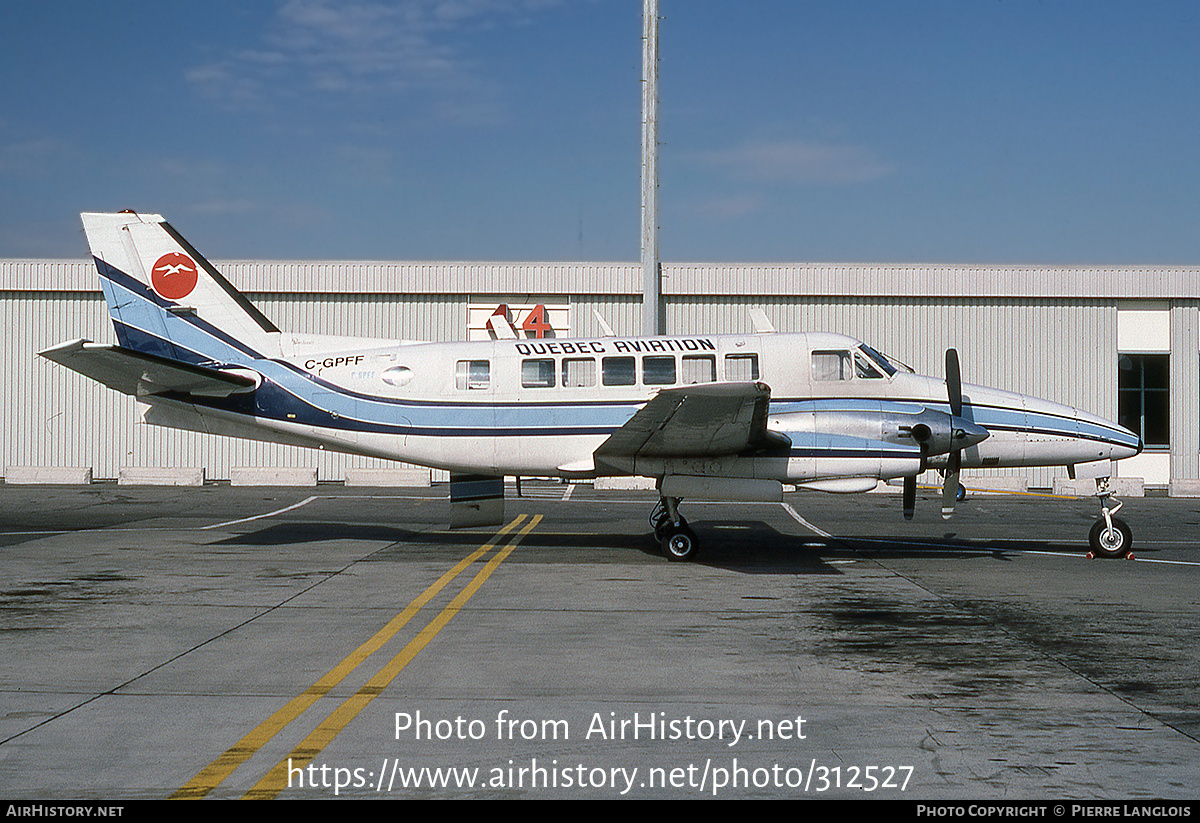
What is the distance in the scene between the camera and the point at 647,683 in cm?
776

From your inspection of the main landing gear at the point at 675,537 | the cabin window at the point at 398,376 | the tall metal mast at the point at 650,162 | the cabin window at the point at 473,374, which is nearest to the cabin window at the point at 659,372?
the main landing gear at the point at 675,537

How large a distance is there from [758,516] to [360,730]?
17.2 metres

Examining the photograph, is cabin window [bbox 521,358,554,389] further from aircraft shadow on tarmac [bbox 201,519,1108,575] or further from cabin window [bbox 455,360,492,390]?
aircraft shadow on tarmac [bbox 201,519,1108,575]

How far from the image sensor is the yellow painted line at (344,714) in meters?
5.38

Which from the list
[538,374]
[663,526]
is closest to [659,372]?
[538,374]

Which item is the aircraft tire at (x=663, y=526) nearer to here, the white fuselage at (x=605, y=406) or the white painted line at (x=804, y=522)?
the white fuselage at (x=605, y=406)

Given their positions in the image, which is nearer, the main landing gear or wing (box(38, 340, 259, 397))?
wing (box(38, 340, 259, 397))

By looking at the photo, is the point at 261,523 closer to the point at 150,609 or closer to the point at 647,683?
the point at 150,609

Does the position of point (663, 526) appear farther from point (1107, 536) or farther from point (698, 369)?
point (1107, 536)

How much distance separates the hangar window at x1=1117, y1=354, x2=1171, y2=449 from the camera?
1364 inches

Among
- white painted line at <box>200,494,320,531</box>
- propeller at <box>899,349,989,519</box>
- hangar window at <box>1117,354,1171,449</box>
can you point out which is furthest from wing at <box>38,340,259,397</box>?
hangar window at <box>1117,354,1171,449</box>

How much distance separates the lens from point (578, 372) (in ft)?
53.1

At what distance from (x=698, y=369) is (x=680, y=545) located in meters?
2.93

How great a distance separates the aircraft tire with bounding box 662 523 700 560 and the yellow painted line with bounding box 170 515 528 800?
4.68 meters
